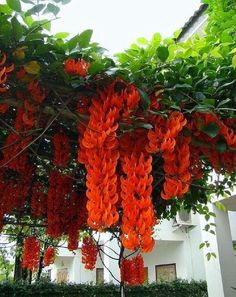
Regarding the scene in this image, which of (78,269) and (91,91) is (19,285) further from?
(78,269)

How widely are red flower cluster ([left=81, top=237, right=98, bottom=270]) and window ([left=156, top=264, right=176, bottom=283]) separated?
10190 mm

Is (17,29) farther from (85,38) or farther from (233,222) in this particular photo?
(233,222)

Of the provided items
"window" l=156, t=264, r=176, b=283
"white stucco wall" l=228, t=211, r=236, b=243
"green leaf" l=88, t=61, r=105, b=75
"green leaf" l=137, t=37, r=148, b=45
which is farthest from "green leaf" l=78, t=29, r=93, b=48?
"window" l=156, t=264, r=176, b=283

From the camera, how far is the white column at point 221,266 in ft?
19.6

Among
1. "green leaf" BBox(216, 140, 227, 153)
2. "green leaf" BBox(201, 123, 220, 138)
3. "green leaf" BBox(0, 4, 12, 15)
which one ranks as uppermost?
"green leaf" BBox(0, 4, 12, 15)

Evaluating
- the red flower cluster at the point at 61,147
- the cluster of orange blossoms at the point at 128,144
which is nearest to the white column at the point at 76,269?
the red flower cluster at the point at 61,147

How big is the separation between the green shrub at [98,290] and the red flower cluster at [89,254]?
457 centimetres

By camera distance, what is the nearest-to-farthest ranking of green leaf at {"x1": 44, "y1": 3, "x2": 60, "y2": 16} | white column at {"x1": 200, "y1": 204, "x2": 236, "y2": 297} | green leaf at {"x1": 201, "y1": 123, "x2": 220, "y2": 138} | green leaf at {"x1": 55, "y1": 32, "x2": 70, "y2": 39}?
1. green leaf at {"x1": 44, "y1": 3, "x2": 60, "y2": 16}
2. green leaf at {"x1": 55, "y1": 32, "x2": 70, "y2": 39}
3. green leaf at {"x1": 201, "y1": 123, "x2": 220, "y2": 138}
4. white column at {"x1": 200, "y1": 204, "x2": 236, "y2": 297}

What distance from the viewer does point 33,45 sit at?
77.8 inches

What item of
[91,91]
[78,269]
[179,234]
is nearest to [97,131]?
[91,91]

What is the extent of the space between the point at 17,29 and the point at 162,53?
0.85m

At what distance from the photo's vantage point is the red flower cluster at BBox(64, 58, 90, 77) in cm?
204

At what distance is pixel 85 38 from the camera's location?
2037 mm

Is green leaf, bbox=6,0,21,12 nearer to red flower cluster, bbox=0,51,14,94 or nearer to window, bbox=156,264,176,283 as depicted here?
red flower cluster, bbox=0,51,14,94
